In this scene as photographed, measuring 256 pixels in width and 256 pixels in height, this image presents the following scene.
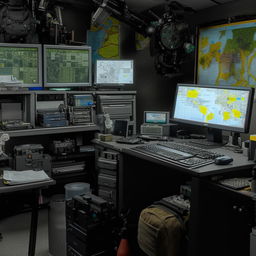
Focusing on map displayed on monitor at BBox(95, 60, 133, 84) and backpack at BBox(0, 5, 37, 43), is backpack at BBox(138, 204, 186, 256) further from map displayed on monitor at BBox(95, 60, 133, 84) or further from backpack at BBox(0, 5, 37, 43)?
backpack at BBox(0, 5, 37, 43)

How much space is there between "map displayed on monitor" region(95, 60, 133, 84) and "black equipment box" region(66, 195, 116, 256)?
66.9 inches

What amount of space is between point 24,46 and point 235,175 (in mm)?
2420

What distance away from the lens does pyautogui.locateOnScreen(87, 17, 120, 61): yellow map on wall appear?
14.1 feet

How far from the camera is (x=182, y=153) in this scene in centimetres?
252

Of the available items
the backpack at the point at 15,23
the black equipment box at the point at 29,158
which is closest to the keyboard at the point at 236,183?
the black equipment box at the point at 29,158

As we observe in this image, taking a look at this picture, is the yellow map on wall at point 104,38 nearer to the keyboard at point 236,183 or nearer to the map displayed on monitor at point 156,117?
the map displayed on monitor at point 156,117

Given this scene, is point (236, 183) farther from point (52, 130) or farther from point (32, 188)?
point (52, 130)

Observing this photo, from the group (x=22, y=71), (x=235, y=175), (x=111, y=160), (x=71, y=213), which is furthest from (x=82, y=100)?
(x=235, y=175)

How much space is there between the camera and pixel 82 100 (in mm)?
3754

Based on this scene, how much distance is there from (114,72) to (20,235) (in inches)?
75.6

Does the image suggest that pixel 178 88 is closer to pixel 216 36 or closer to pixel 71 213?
pixel 216 36

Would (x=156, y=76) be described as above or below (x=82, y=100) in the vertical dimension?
above

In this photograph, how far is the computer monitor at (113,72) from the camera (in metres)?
3.89

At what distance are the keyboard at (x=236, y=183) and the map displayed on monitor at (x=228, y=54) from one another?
49.1 inches
